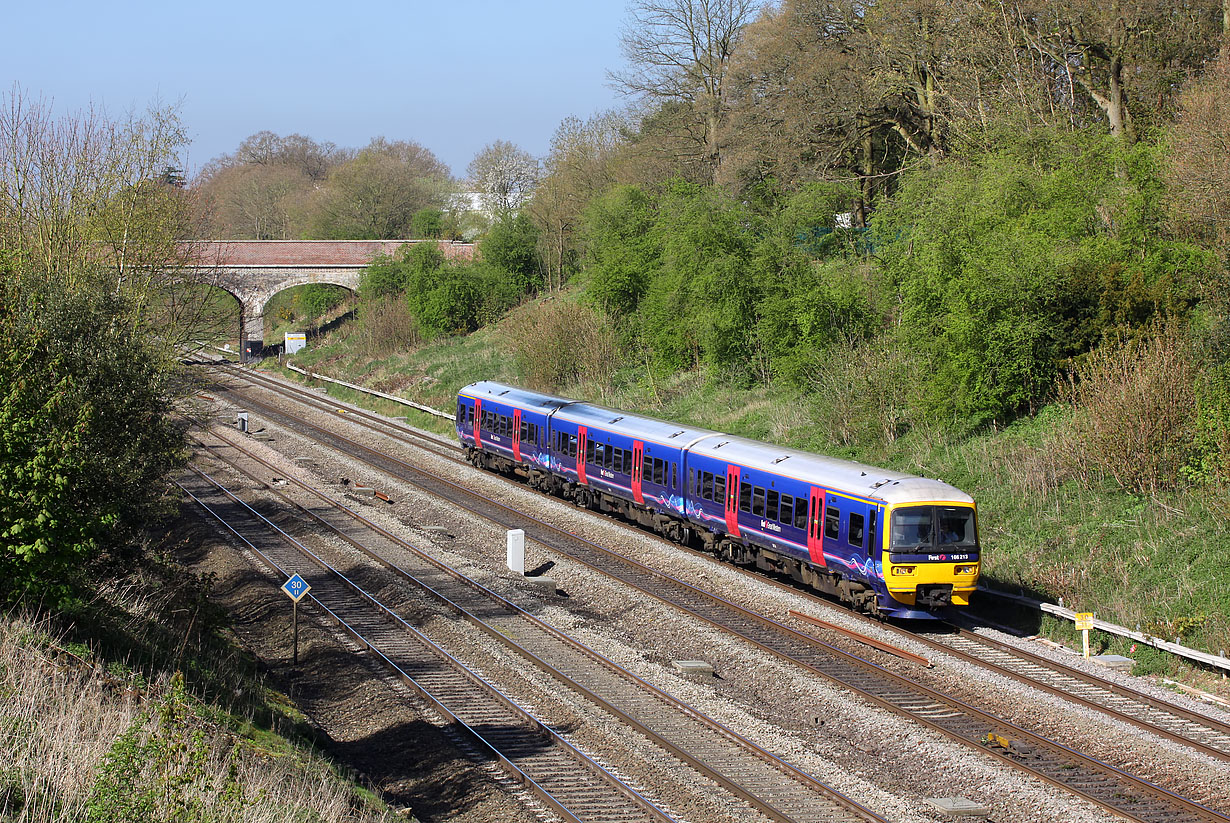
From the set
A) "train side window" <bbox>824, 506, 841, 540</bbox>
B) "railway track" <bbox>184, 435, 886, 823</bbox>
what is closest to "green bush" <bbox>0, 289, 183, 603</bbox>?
"railway track" <bbox>184, 435, 886, 823</bbox>

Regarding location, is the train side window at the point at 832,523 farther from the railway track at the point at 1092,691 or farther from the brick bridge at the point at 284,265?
the brick bridge at the point at 284,265

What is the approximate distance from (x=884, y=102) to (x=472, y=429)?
1864cm

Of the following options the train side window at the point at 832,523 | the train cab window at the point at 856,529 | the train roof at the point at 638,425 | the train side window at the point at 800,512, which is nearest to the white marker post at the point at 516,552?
the train roof at the point at 638,425

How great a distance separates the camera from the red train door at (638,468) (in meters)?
24.1

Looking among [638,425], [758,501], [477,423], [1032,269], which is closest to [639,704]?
[758,501]

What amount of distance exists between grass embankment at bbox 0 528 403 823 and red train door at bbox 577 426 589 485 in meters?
11.9

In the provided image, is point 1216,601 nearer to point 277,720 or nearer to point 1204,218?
point 1204,218

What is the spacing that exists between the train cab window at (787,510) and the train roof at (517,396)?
1084 centimetres

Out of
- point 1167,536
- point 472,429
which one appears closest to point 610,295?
point 472,429

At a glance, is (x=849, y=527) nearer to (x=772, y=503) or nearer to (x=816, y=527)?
(x=816, y=527)

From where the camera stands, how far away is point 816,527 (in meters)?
18.4

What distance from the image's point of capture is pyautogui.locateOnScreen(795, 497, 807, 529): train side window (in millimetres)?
18688

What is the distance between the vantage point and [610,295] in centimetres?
4353

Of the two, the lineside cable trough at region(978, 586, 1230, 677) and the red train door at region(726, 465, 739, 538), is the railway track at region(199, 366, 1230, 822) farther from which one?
the lineside cable trough at region(978, 586, 1230, 677)
